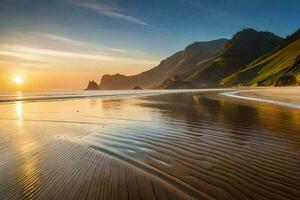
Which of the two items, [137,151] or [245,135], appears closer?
[137,151]

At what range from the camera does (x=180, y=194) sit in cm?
621

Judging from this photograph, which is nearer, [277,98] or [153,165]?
[153,165]

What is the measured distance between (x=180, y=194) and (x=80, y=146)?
672 centimetres

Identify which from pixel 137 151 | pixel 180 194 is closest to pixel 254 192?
pixel 180 194

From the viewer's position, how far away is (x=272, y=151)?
10172 mm

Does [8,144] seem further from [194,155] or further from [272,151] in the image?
[272,151]

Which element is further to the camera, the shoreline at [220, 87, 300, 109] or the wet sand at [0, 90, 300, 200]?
the shoreline at [220, 87, 300, 109]

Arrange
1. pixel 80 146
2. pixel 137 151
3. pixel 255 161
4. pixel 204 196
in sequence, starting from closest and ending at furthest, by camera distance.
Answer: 1. pixel 204 196
2. pixel 255 161
3. pixel 137 151
4. pixel 80 146

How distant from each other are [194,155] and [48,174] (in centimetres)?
493

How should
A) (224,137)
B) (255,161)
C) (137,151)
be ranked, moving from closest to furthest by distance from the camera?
1. (255,161)
2. (137,151)
3. (224,137)

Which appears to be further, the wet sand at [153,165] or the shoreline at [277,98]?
the shoreline at [277,98]

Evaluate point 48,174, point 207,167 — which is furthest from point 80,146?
point 207,167

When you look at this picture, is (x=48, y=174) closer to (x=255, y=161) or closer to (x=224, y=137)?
(x=255, y=161)

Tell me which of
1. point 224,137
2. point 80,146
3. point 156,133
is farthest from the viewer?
point 156,133
